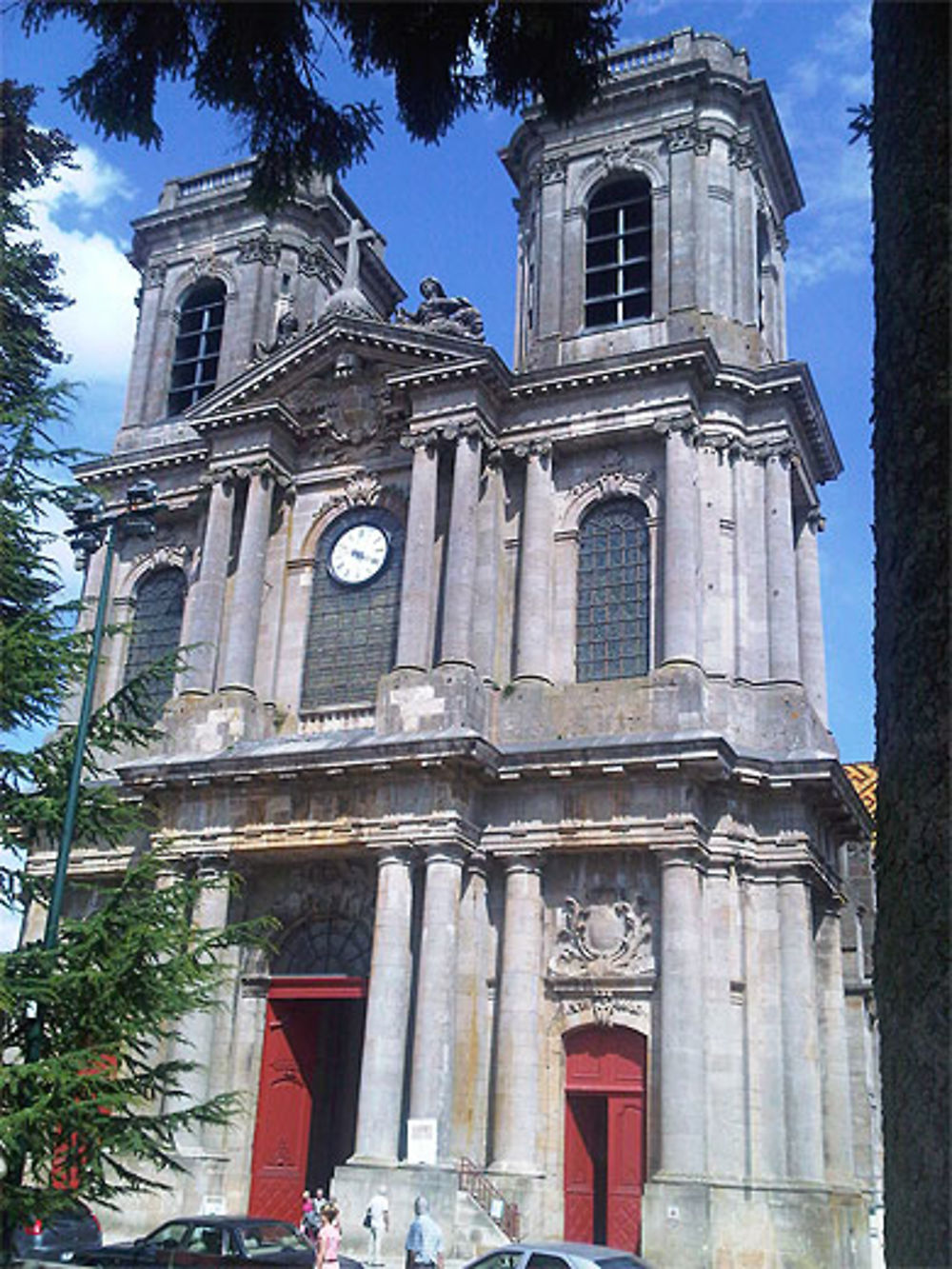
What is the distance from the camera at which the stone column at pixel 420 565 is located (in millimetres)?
25406

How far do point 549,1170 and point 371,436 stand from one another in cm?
1475

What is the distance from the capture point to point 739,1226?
20.6 metres

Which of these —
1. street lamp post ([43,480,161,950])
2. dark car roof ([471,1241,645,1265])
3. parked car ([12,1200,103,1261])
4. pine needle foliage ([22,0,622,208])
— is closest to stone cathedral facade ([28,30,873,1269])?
parked car ([12,1200,103,1261])

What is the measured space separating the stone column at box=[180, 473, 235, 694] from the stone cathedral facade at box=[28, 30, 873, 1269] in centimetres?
8

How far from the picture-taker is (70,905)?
28344mm

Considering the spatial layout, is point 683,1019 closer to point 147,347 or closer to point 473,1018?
point 473,1018

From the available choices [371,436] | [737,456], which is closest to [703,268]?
[737,456]

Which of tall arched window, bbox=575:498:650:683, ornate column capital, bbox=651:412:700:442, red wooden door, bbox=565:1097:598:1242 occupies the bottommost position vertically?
red wooden door, bbox=565:1097:598:1242

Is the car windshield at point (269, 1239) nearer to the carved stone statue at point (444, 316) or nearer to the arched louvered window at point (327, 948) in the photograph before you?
the arched louvered window at point (327, 948)

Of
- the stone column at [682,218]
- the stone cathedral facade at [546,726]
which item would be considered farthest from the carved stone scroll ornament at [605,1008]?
the stone column at [682,218]

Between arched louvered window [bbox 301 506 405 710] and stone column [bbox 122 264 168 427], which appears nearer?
arched louvered window [bbox 301 506 405 710]

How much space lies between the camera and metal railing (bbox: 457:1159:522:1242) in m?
20.9

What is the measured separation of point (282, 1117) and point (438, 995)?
4447 millimetres

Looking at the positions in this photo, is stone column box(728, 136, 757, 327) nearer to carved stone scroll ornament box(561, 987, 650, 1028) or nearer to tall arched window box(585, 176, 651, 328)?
tall arched window box(585, 176, 651, 328)
